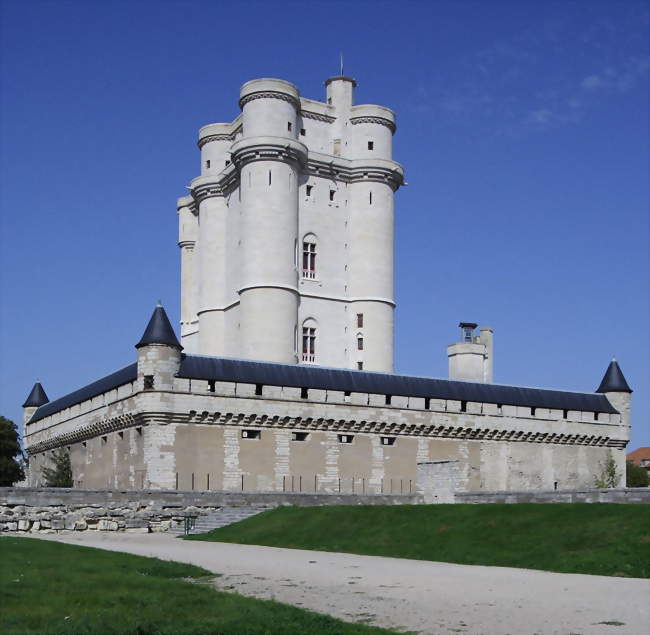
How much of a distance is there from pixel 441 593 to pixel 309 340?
48.5 meters

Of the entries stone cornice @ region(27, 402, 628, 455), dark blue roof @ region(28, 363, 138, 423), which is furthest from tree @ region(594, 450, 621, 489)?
dark blue roof @ region(28, 363, 138, 423)

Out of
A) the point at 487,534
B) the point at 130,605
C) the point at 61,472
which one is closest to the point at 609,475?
the point at 61,472

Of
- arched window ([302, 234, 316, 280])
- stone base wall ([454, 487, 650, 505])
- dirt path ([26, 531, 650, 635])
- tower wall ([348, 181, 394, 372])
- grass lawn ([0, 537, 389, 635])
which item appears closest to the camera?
grass lawn ([0, 537, 389, 635])

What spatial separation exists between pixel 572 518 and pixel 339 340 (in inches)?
1643

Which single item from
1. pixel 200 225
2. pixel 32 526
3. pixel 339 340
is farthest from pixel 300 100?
pixel 32 526

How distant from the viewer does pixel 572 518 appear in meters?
23.9

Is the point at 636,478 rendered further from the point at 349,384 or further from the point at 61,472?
the point at 61,472

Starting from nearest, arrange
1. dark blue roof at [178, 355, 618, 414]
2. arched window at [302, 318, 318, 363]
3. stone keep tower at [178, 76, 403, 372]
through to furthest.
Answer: dark blue roof at [178, 355, 618, 414] → stone keep tower at [178, 76, 403, 372] → arched window at [302, 318, 318, 363]

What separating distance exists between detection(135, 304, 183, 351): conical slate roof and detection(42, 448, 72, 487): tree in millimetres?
14087

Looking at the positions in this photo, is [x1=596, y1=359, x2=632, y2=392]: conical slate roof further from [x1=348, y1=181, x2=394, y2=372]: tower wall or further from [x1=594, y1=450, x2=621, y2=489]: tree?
[x1=348, y1=181, x2=394, y2=372]: tower wall

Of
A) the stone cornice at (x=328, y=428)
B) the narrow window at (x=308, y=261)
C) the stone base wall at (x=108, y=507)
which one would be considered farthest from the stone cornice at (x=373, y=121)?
the stone base wall at (x=108, y=507)

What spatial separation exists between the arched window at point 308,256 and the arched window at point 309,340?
3.18 m

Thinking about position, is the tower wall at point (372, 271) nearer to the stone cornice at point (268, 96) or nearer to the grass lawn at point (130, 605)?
the stone cornice at point (268, 96)

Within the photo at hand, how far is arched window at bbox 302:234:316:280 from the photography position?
2539 inches
